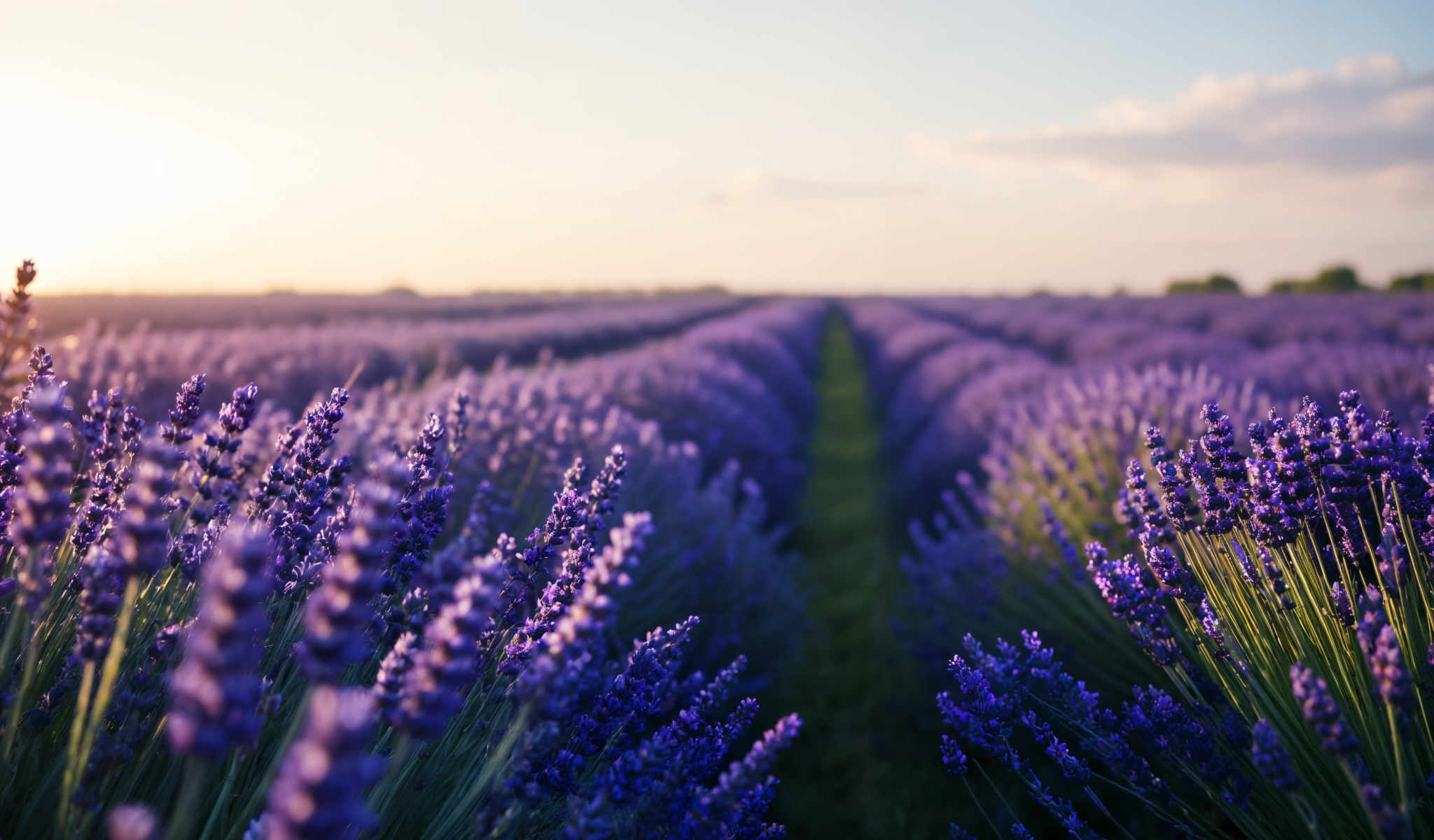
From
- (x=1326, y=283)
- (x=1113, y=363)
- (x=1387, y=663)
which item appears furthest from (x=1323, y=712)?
(x=1326, y=283)

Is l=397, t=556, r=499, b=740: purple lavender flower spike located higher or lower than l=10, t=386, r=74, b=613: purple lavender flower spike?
lower

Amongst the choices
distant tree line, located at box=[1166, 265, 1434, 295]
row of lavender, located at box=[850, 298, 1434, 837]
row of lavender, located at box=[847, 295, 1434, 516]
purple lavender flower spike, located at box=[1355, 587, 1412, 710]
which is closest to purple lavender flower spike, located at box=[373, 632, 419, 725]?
row of lavender, located at box=[850, 298, 1434, 837]

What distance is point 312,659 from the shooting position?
689 millimetres

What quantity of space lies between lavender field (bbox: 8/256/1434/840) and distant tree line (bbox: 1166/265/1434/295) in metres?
41.0

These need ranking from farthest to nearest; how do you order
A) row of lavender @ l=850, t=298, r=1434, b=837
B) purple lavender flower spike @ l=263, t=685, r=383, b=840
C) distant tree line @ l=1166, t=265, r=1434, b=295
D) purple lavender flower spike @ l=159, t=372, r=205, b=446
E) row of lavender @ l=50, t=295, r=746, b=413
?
distant tree line @ l=1166, t=265, r=1434, b=295
row of lavender @ l=50, t=295, r=746, b=413
purple lavender flower spike @ l=159, t=372, r=205, b=446
row of lavender @ l=850, t=298, r=1434, b=837
purple lavender flower spike @ l=263, t=685, r=383, b=840

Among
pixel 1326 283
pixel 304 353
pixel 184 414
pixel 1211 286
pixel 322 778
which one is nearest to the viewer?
pixel 322 778

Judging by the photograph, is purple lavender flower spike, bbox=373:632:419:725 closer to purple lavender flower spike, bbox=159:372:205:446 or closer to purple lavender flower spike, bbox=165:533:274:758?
purple lavender flower spike, bbox=165:533:274:758

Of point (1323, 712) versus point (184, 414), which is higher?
point (184, 414)

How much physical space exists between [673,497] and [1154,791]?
274 cm

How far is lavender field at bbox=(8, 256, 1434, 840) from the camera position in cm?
90

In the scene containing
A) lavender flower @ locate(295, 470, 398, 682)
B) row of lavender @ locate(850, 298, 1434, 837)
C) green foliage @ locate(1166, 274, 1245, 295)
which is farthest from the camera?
green foliage @ locate(1166, 274, 1245, 295)

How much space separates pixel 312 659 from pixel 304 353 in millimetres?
9580

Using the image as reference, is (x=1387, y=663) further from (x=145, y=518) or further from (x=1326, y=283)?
(x=1326, y=283)

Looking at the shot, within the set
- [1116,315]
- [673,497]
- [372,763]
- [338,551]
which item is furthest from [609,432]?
[1116,315]
